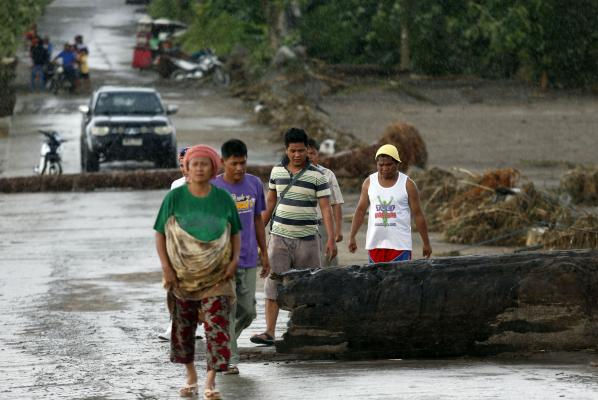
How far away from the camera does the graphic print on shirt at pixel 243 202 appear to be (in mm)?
10078

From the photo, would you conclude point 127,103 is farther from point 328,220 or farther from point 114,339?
point 328,220

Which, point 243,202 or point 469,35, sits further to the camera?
point 469,35

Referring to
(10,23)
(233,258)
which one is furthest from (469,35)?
(233,258)

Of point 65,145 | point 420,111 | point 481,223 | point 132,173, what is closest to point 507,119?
point 420,111

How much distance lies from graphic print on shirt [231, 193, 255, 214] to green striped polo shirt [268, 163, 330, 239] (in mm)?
1106

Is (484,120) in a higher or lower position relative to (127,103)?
lower

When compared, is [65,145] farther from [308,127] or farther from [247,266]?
[247,266]

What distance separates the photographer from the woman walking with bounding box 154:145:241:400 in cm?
893

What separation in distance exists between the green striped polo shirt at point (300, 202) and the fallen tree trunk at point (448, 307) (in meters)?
0.81

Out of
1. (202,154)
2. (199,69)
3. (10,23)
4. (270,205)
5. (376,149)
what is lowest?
(199,69)

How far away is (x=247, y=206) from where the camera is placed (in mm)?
10117

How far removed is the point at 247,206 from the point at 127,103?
22.9 m

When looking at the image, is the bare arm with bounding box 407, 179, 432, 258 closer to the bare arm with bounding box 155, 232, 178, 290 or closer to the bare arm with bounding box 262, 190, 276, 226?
the bare arm with bounding box 262, 190, 276, 226

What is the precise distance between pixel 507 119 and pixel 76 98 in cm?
1380
